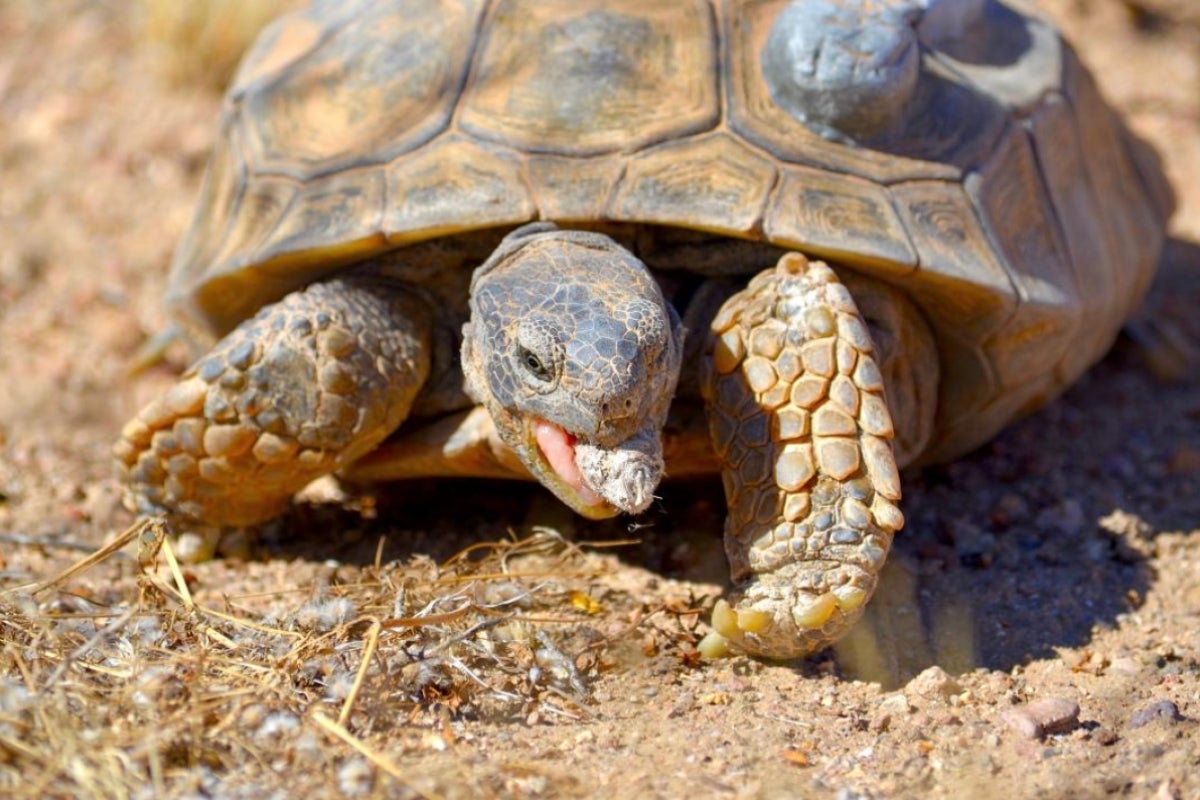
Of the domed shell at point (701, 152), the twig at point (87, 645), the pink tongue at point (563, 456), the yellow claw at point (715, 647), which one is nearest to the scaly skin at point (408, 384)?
the pink tongue at point (563, 456)

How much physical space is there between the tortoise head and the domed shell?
401 mm

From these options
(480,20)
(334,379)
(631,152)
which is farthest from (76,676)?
(480,20)

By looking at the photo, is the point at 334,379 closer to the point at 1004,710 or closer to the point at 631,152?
the point at 631,152

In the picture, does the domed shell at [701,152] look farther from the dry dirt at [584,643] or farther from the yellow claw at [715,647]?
the yellow claw at [715,647]

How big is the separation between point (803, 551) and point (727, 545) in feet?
0.78

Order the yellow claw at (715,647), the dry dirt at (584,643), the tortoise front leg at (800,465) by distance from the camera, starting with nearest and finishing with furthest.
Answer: the dry dirt at (584,643)
the tortoise front leg at (800,465)
the yellow claw at (715,647)

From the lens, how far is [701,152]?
375 centimetres

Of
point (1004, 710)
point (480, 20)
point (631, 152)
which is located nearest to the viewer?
point (1004, 710)

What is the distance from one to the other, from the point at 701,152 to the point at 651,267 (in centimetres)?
38

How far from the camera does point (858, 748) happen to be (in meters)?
3.04

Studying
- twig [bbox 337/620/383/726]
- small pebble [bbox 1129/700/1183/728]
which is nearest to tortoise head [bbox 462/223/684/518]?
twig [bbox 337/620/383/726]

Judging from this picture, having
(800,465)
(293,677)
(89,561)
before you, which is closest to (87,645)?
(293,677)

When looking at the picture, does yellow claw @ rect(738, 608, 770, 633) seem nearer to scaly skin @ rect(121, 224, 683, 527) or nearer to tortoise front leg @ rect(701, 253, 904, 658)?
tortoise front leg @ rect(701, 253, 904, 658)

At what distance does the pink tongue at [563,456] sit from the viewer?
3.20 m
